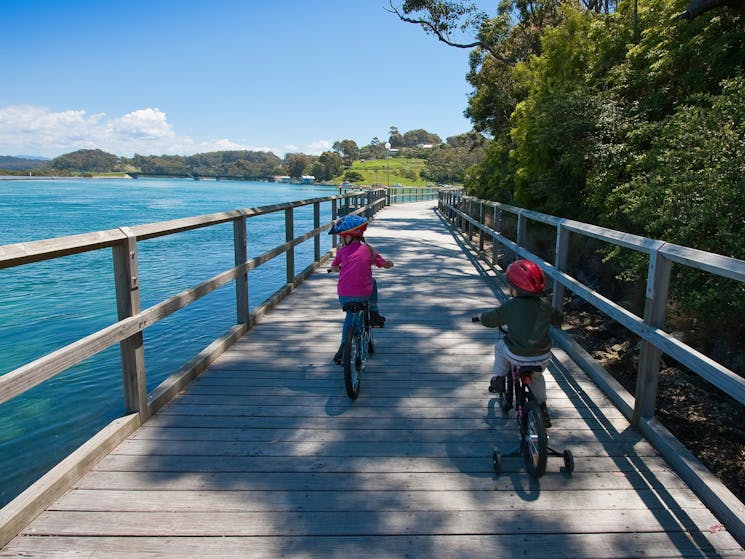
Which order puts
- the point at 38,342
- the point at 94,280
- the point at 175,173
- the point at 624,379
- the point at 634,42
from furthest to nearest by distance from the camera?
the point at 175,173
the point at 94,280
the point at 634,42
the point at 38,342
the point at 624,379

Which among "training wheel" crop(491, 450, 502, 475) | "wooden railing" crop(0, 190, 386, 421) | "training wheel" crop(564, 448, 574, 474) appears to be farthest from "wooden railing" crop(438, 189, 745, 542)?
"wooden railing" crop(0, 190, 386, 421)

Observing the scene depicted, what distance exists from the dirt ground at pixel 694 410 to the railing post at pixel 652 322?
1.84m

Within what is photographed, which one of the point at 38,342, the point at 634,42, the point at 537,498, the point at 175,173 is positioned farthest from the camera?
the point at 175,173

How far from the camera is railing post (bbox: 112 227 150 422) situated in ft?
10.7

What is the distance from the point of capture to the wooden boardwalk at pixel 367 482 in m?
2.45

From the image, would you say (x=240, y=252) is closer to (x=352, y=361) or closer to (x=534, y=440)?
(x=352, y=361)

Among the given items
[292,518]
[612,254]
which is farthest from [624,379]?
[292,518]

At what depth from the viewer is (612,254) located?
7.52 metres

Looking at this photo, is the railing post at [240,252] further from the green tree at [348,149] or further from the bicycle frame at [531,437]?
the green tree at [348,149]

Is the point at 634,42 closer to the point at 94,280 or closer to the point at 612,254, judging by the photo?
the point at 612,254

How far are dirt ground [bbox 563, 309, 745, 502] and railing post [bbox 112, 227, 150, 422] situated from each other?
4.55 m

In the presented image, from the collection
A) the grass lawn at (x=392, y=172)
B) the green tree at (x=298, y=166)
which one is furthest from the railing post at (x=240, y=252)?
the green tree at (x=298, y=166)

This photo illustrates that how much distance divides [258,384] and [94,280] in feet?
45.8

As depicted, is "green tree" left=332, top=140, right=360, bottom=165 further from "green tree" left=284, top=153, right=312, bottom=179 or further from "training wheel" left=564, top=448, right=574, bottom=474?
"training wheel" left=564, top=448, right=574, bottom=474
